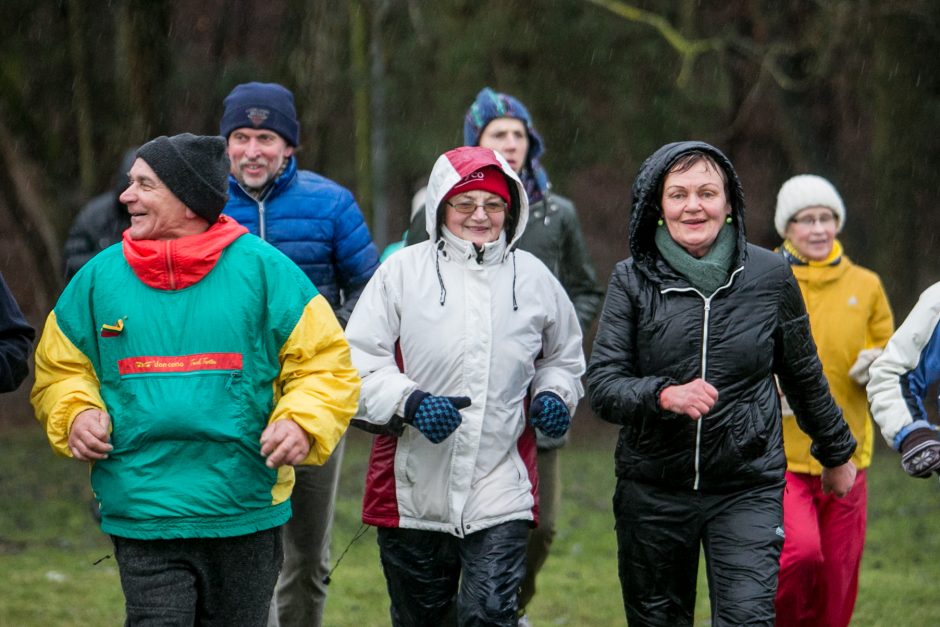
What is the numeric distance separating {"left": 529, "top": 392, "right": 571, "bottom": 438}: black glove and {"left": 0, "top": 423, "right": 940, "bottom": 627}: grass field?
9.72 feet

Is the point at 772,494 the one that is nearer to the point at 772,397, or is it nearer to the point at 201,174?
the point at 772,397

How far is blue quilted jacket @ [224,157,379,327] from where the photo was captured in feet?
21.5

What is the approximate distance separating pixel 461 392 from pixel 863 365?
2265mm

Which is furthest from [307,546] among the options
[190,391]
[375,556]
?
[375,556]

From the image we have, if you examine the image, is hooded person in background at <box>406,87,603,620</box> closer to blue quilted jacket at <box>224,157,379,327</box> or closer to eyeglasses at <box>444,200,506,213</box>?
blue quilted jacket at <box>224,157,379,327</box>

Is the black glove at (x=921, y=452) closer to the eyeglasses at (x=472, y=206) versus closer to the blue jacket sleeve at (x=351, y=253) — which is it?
the eyeglasses at (x=472, y=206)

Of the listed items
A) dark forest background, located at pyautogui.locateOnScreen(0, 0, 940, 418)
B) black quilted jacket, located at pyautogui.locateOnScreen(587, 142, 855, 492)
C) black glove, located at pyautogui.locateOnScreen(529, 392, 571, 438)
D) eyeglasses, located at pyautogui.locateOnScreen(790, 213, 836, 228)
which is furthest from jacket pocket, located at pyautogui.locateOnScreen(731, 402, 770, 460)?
dark forest background, located at pyautogui.locateOnScreen(0, 0, 940, 418)

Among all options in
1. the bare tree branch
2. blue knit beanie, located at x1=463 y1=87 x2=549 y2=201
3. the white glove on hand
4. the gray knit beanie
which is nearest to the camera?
the gray knit beanie

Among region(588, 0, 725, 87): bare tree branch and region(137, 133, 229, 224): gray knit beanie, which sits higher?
region(588, 0, 725, 87): bare tree branch

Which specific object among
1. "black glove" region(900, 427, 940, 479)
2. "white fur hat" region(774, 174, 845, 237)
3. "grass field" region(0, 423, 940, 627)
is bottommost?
"grass field" region(0, 423, 940, 627)

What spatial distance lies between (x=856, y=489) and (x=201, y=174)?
355cm

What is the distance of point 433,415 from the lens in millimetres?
5438

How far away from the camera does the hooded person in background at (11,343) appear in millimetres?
5164

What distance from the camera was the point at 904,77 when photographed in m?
17.0
